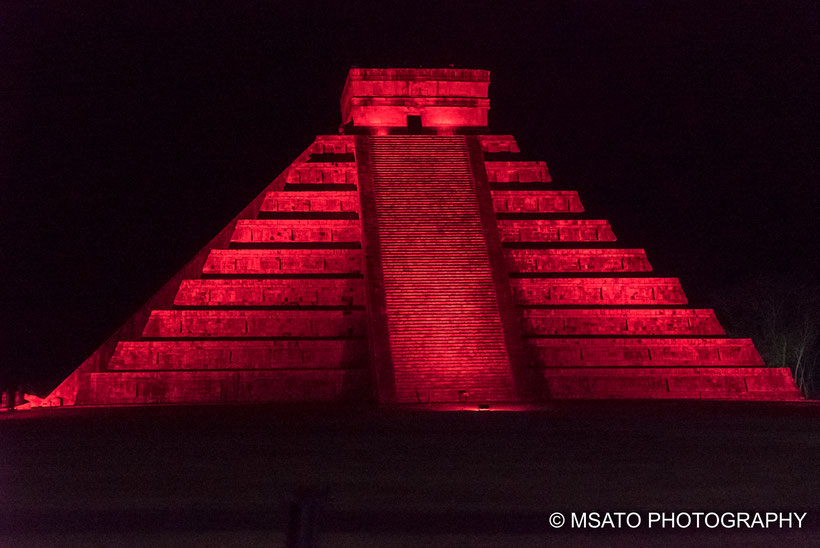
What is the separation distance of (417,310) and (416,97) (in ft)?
27.7

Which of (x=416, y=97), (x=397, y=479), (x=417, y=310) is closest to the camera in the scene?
(x=397, y=479)

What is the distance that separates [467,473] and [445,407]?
11.0 meters

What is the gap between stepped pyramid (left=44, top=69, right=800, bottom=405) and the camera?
24500mm

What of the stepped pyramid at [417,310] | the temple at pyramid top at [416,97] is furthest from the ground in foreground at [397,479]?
the temple at pyramid top at [416,97]

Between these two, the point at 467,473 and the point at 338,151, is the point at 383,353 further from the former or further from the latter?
the point at 467,473

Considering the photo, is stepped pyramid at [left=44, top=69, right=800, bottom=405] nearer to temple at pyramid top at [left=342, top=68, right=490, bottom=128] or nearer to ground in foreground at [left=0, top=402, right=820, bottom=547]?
temple at pyramid top at [left=342, top=68, right=490, bottom=128]

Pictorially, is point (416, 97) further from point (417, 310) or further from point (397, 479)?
point (397, 479)

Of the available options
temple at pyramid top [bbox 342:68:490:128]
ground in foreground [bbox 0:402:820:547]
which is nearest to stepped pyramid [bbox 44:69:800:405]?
temple at pyramid top [bbox 342:68:490:128]

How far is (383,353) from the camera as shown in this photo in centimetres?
2433

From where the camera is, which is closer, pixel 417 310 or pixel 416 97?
pixel 417 310

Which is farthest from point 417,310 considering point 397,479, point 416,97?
point 397,479

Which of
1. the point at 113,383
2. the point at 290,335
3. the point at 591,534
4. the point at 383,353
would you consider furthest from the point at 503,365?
the point at 591,534

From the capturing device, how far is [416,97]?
31.6 meters

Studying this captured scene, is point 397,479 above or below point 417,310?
below
